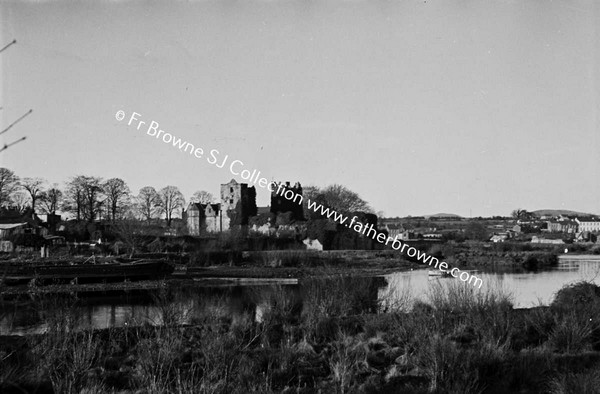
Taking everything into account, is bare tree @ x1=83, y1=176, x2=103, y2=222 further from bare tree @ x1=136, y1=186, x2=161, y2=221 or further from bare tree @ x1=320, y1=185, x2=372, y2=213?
bare tree @ x1=320, y1=185, x2=372, y2=213

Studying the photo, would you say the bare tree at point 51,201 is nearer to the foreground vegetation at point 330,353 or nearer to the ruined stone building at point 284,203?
the ruined stone building at point 284,203

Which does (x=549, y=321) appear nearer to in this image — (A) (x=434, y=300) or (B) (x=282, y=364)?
(A) (x=434, y=300)

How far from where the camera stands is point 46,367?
10.3 metres

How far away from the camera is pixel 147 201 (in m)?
88.1

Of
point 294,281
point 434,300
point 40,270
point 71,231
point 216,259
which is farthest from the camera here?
point 71,231

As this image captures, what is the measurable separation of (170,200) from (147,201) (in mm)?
5480

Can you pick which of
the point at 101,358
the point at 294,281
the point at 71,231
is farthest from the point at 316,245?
the point at 101,358

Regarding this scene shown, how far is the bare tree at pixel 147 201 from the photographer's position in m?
87.1

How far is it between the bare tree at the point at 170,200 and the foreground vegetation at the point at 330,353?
76603mm

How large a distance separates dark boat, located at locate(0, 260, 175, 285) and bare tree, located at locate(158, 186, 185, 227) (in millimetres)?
51056

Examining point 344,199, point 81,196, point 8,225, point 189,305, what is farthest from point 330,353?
point 344,199

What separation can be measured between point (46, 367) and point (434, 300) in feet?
31.6

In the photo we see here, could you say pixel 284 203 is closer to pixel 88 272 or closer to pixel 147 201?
pixel 147 201

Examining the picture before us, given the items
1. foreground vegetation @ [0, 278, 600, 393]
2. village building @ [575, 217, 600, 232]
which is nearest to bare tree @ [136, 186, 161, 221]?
foreground vegetation @ [0, 278, 600, 393]
